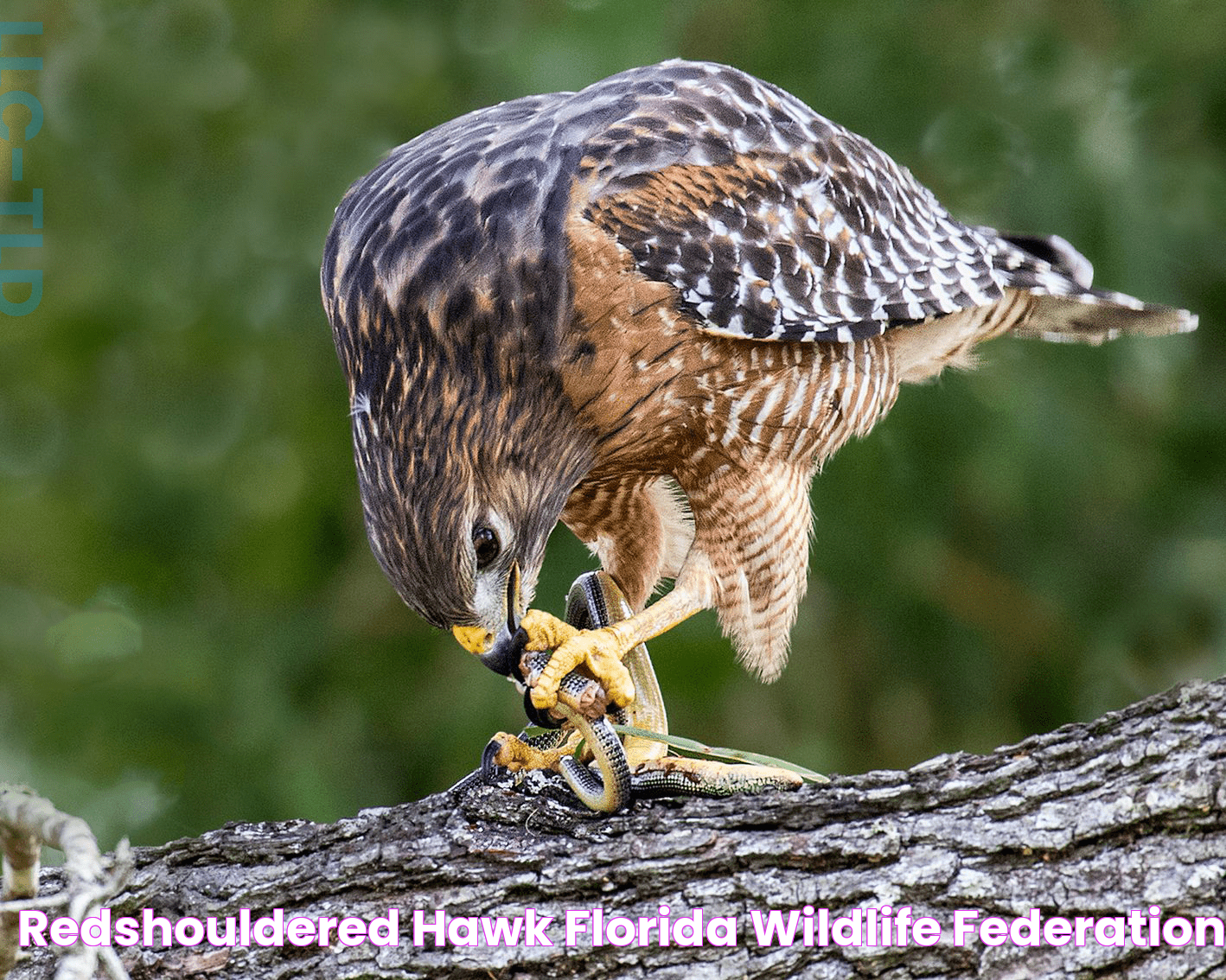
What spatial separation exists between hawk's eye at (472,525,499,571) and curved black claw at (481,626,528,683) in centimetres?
15

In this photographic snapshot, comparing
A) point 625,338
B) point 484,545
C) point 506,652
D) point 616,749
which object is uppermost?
point 625,338

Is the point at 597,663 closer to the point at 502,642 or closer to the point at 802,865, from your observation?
the point at 502,642

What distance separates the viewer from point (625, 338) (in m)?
2.99

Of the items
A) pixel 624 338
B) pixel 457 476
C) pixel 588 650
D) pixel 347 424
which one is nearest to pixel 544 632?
pixel 588 650

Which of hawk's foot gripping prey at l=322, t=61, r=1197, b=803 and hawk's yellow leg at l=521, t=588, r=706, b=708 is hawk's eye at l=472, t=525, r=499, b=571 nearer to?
hawk's foot gripping prey at l=322, t=61, r=1197, b=803

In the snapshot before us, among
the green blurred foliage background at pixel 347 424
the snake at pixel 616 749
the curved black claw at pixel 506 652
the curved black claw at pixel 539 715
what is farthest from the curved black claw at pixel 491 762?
the green blurred foliage background at pixel 347 424

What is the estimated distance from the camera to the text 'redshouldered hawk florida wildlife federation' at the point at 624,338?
2.86 metres

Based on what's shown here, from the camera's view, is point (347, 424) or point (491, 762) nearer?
point (491, 762)

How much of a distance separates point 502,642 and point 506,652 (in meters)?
0.02

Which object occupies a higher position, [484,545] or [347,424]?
[347,424]

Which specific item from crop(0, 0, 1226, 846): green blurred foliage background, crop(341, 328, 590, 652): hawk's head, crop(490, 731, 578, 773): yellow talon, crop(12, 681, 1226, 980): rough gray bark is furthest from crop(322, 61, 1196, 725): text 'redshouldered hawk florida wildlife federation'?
crop(0, 0, 1226, 846): green blurred foliage background

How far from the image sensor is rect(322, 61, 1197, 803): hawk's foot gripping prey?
2.86m

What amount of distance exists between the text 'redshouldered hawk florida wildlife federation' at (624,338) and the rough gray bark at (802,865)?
0.45m

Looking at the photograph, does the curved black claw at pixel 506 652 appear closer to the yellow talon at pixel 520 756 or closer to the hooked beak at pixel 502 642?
the hooked beak at pixel 502 642
